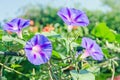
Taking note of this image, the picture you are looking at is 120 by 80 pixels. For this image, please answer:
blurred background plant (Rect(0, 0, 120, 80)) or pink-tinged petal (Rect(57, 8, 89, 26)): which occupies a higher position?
pink-tinged petal (Rect(57, 8, 89, 26))

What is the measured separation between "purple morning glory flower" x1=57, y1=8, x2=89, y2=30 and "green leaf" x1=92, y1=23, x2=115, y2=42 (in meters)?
0.46

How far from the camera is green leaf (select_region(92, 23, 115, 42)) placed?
1653mm

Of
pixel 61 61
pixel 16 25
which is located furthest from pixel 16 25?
pixel 61 61

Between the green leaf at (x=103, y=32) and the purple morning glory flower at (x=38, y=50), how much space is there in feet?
2.05

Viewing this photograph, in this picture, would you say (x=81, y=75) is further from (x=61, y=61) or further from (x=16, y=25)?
(x=16, y=25)

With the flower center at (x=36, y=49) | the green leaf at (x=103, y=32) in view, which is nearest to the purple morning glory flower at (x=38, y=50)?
the flower center at (x=36, y=49)

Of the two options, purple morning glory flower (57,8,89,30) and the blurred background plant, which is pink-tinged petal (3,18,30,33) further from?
purple morning glory flower (57,8,89,30)

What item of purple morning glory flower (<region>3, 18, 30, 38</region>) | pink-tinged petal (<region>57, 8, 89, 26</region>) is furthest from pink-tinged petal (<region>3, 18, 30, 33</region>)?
pink-tinged petal (<region>57, 8, 89, 26</region>)

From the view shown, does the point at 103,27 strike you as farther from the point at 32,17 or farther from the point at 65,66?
the point at 32,17

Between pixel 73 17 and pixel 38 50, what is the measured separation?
185 mm

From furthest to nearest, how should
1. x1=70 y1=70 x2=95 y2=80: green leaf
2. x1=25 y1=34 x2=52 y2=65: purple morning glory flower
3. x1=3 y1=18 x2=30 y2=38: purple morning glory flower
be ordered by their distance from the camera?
x1=3 y1=18 x2=30 y2=38: purple morning glory flower, x1=70 y1=70 x2=95 y2=80: green leaf, x1=25 y1=34 x2=52 y2=65: purple morning glory flower

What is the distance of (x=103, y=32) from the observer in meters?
1.67

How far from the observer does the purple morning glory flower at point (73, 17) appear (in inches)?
46.1

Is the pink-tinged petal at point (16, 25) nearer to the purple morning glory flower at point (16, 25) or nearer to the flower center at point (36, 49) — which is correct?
the purple morning glory flower at point (16, 25)
